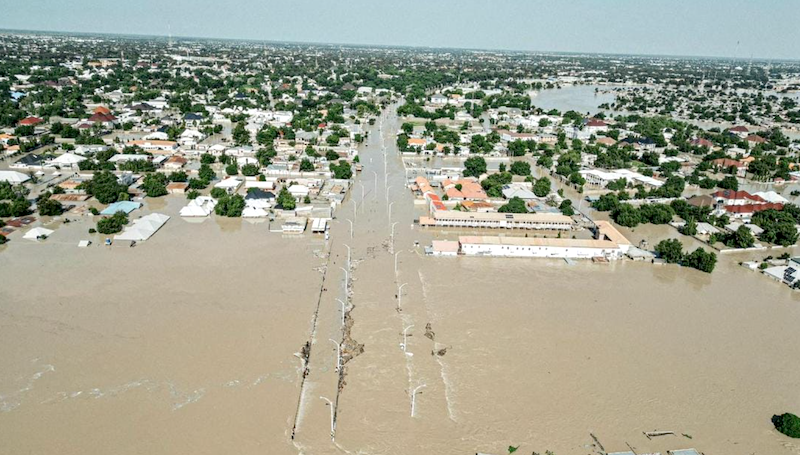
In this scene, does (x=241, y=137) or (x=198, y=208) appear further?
(x=241, y=137)

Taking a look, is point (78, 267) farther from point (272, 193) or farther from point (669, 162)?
point (669, 162)

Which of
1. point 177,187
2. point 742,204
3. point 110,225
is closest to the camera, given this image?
point 110,225

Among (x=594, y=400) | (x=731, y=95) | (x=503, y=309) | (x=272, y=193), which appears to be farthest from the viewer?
(x=731, y=95)

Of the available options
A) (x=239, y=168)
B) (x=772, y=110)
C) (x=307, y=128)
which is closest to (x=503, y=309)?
(x=239, y=168)

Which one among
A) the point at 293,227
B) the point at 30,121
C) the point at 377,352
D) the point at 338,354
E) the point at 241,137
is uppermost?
the point at 30,121

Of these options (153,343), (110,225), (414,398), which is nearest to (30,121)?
(110,225)

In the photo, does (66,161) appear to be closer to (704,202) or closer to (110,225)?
(110,225)

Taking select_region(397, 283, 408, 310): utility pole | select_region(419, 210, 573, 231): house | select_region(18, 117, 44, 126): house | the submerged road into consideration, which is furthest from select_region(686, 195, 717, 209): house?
select_region(18, 117, 44, 126): house

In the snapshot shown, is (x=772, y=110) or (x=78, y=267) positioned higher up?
(x=772, y=110)
